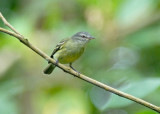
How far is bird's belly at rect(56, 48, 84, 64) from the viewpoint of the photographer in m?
4.38

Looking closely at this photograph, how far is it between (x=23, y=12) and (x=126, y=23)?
1.44m

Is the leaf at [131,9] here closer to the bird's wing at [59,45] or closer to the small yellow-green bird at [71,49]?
the small yellow-green bird at [71,49]

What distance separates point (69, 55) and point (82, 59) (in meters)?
0.88

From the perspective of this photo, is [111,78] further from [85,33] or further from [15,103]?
[15,103]

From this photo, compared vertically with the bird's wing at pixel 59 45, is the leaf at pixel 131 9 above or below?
above

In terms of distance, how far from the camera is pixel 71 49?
14.8 ft

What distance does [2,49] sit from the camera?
186 inches

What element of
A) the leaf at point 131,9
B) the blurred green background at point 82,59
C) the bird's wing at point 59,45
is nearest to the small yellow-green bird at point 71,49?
the bird's wing at point 59,45

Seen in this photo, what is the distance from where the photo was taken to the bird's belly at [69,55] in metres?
4.38

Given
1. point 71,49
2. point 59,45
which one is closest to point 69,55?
point 71,49

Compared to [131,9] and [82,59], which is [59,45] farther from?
[131,9]

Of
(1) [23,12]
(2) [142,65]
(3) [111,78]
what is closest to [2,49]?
(1) [23,12]

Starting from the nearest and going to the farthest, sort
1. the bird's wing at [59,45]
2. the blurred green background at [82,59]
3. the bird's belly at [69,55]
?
the blurred green background at [82,59]
the bird's belly at [69,55]
the bird's wing at [59,45]

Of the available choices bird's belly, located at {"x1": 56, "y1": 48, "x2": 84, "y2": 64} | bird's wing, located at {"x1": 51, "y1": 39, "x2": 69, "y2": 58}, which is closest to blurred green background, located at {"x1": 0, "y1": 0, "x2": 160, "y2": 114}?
bird's wing, located at {"x1": 51, "y1": 39, "x2": 69, "y2": 58}
